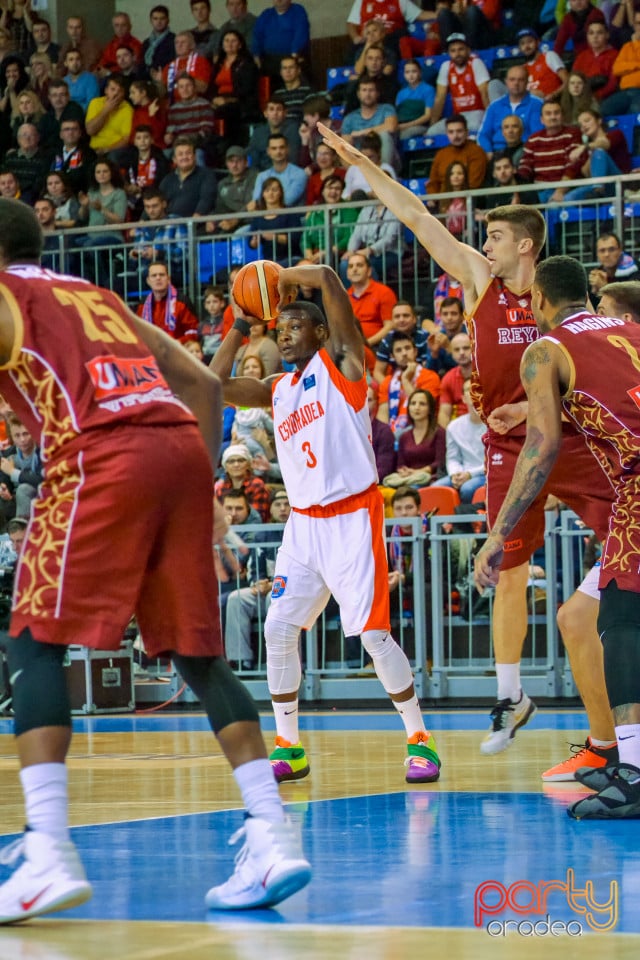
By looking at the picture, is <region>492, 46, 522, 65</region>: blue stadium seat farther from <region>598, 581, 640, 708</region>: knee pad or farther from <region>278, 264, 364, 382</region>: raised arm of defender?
<region>598, 581, 640, 708</region>: knee pad

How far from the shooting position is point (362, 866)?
4.72 metres

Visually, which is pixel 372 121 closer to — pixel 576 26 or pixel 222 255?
pixel 222 255

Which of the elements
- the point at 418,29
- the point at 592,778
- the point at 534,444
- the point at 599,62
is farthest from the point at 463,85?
the point at 592,778

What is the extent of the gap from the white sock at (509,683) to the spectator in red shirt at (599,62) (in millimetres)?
10076

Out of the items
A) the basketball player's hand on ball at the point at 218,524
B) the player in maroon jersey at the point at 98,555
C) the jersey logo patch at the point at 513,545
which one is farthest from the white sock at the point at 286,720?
the player in maroon jersey at the point at 98,555

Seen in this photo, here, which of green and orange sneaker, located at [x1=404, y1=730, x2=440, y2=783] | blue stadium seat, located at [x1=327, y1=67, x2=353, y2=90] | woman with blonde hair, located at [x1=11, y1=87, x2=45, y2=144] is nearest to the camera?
green and orange sneaker, located at [x1=404, y1=730, x2=440, y2=783]

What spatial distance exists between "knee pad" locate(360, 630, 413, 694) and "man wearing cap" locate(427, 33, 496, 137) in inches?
417

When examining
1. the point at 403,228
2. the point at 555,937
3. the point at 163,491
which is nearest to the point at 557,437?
the point at 163,491

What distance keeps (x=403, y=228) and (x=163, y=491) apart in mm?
12623

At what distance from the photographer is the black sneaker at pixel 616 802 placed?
5.71 meters

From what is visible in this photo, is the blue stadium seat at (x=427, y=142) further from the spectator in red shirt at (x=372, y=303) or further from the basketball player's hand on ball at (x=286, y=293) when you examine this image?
the basketball player's hand on ball at (x=286, y=293)

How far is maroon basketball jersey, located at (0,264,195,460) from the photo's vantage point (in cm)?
415

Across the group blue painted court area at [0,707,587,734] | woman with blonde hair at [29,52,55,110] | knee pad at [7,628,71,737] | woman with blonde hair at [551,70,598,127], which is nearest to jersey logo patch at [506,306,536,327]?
blue painted court area at [0,707,587,734]

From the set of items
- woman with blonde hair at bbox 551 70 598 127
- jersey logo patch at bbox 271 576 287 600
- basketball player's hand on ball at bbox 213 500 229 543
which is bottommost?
jersey logo patch at bbox 271 576 287 600
